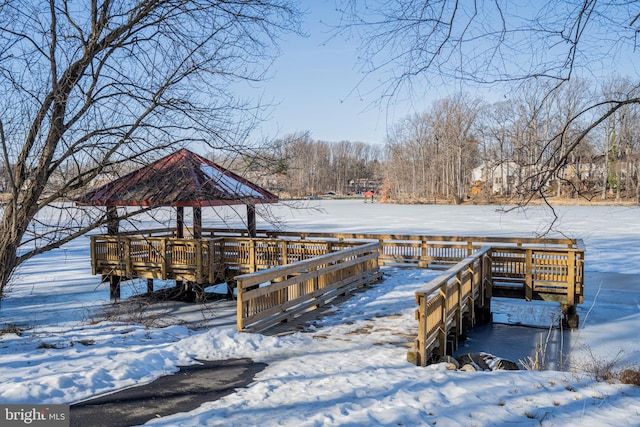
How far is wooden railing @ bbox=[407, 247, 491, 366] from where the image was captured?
19.3ft

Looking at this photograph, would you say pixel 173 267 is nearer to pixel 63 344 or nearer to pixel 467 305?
pixel 63 344

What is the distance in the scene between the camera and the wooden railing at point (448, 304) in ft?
19.3

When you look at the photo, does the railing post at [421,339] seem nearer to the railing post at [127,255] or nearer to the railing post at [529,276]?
the railing post at [529,276]

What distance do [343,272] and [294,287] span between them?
2.19m

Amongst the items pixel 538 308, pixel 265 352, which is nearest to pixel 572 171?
pixel 265 352

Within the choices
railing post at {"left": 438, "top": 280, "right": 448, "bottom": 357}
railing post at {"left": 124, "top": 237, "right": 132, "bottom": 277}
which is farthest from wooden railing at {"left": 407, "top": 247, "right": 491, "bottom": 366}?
railing post at {"left": 124, "top": 237, "right": 132, "bottom": 277}

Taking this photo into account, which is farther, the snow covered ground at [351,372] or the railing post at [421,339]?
the railing post at [421,339]

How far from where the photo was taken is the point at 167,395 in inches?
186

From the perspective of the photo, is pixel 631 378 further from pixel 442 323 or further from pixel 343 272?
pixel 343 272

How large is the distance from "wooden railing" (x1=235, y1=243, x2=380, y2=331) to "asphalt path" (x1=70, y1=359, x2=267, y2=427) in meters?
1.30

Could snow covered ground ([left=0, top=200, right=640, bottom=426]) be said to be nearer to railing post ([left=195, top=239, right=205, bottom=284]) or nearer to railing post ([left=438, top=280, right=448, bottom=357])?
railing post ([left=438, top=280, right=448, bottom=357])

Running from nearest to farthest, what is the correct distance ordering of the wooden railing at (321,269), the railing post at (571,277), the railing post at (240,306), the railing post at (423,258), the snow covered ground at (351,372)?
the snow covered ground at (351,372)
the railing post at (240,306)
the wooden railing at (321,269)
the railing post at (571,277)
the railing post at (423,258)

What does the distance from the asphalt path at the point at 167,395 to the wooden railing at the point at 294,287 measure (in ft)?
4.27

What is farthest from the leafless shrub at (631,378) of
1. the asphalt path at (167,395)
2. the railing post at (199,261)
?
the railing post at (199,261)
